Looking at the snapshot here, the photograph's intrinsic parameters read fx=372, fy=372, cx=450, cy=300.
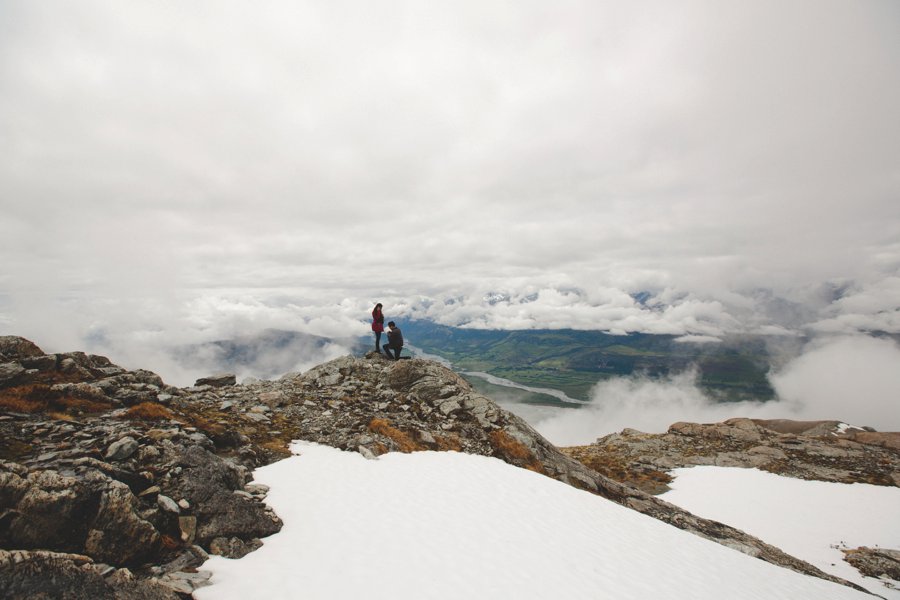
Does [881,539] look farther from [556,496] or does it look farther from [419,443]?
[419,443]

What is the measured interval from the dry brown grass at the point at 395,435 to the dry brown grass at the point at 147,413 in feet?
34.9

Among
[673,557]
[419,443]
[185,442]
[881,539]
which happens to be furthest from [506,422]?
[881,539]

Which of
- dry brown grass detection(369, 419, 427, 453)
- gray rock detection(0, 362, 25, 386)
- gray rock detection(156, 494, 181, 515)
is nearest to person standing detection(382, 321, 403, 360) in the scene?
dry brown grass detection(369, 419, 427, 453)

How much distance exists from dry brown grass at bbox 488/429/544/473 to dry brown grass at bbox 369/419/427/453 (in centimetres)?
522

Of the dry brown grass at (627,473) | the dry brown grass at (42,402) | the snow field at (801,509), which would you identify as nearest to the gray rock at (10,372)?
the dry brown grass at (42,402)

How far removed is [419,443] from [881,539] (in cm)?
4720

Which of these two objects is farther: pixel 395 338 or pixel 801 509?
pixel 801 509

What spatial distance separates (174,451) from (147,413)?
521 cm

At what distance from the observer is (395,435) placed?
75.2 ft

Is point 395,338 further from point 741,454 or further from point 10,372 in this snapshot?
point 741,454

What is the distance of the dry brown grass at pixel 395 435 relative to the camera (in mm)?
22078

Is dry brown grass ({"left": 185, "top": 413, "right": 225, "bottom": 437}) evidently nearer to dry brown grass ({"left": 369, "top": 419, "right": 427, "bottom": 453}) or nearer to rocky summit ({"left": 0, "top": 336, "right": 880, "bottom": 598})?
rocky summit ({"left": 0, "top": 336, "right": 880, "bottom": 598})

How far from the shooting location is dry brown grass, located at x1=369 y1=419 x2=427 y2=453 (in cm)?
2208

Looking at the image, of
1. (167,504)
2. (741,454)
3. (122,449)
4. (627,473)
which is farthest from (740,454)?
(122,449)
